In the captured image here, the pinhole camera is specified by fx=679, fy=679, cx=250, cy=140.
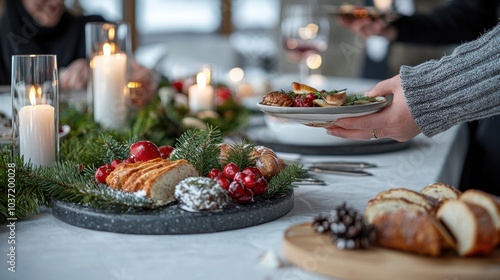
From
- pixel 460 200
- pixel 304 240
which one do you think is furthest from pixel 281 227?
pixel 460 200

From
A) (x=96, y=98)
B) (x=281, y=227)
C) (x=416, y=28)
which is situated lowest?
(x=281, y=227)

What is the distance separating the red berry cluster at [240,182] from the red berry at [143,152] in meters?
0.11

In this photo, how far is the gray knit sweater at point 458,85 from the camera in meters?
1.08

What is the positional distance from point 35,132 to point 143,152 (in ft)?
0.69

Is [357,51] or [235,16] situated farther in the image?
[235,16]

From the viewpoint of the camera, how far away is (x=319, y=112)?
3.39 feet

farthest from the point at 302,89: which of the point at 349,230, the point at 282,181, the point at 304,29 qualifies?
the point at 304,29

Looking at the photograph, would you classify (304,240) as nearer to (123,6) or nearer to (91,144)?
(91,144)

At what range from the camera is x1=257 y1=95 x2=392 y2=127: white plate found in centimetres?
103

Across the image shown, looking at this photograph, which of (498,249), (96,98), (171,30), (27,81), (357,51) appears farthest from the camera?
(171,30)

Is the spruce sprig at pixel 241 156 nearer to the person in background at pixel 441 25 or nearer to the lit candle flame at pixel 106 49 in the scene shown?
the lit candle flame at pixel 106 49

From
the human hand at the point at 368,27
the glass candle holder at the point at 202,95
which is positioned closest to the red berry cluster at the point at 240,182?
the glass candle holder at the point at 202,95

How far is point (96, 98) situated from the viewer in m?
1.70

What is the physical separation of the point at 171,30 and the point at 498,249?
5.56 metres
